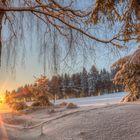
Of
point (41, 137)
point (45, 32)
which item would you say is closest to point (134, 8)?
point (45, 32)

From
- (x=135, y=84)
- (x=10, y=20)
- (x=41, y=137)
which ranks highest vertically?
(x=10, y=20)

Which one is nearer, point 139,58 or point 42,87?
point 139,58

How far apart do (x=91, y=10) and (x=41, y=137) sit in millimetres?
3187

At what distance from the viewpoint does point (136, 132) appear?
7398 millimetres

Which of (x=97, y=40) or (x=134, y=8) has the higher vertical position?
(x=134, y=8)

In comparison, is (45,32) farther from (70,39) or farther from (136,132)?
(136,132)

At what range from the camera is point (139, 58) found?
41.1 ft

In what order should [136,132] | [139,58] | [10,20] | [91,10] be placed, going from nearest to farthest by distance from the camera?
[10,20] < [91,10] < [136,132] < [139,58]

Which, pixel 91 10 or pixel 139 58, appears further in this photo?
pixel 139 58

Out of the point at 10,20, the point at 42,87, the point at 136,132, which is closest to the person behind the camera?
the point at 10,20

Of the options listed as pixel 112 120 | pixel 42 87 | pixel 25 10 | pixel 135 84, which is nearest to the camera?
pixel 25 10

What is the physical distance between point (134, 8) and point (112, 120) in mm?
3086

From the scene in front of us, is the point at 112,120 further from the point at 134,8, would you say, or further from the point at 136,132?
the point at 134,8

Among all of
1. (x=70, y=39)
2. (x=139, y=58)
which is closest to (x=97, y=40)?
(x=70, y=39)
